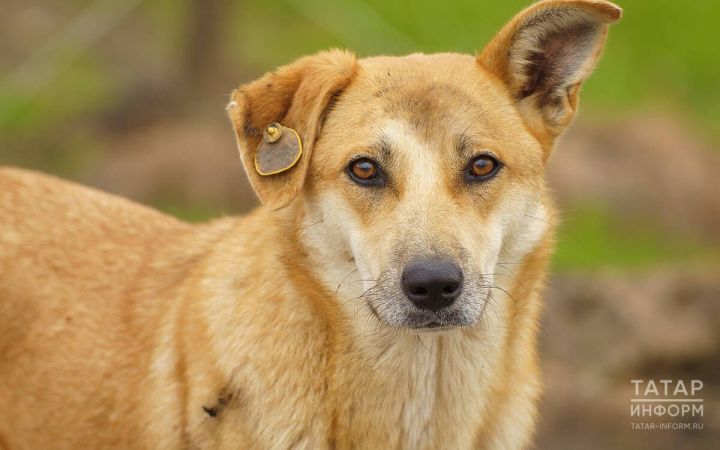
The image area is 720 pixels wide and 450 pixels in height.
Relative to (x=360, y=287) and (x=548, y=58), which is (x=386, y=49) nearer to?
(x=548, y=58)

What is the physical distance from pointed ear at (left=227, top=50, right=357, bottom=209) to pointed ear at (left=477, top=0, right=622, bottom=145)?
0.66 m

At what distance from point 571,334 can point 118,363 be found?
4346 millimetres

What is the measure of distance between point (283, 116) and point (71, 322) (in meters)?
1.32

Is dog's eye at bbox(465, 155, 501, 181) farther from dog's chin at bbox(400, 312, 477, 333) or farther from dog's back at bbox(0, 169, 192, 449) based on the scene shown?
dog's back at bbox(0, 169, 192, 449)

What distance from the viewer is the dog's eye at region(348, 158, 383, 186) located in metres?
4.52

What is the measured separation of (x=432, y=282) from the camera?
→ 4164 mm

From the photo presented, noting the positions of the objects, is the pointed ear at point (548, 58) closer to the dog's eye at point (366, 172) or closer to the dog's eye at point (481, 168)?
the dog's eye at point (481, 168)

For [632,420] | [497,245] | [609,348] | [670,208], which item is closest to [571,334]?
[609,348]

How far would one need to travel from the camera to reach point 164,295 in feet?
16.7

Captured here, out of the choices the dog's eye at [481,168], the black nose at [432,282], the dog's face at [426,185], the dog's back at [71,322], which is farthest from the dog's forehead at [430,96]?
the dog's back at [71,322]

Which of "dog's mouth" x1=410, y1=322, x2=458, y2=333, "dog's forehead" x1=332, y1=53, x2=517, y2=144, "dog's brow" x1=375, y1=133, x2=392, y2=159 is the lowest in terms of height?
"dog's mouth" x1=410, y1=322, x2=458, y2=333

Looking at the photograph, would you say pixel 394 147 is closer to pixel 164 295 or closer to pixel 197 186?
pixel 164 295

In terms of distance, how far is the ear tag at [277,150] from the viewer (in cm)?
452

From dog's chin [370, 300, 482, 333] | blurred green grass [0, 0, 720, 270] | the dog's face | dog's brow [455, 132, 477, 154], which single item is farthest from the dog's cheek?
blurred green grass [0, 0, 720, 270]
